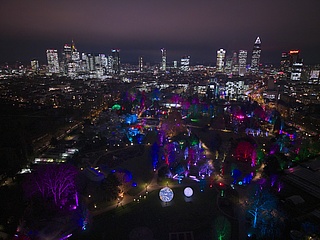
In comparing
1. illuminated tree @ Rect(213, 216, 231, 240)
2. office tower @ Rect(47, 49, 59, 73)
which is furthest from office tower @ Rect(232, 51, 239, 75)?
illuminated tree @ Rect(213, 216, 231, 240)

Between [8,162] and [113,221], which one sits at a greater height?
[8,162]

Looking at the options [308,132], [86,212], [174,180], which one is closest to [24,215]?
[86,212]

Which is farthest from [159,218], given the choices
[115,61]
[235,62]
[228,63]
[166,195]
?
[235,62]

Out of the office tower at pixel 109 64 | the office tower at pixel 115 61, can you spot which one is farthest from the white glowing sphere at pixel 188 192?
the office tower at pixel 109 64

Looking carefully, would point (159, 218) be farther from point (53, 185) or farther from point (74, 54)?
point (74, 54)

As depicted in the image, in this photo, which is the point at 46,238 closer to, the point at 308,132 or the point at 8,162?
the point at 8,162

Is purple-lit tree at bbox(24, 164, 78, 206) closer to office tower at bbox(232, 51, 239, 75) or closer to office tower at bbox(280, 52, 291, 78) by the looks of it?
office tower at bbox(280, 52, 291, 78)
